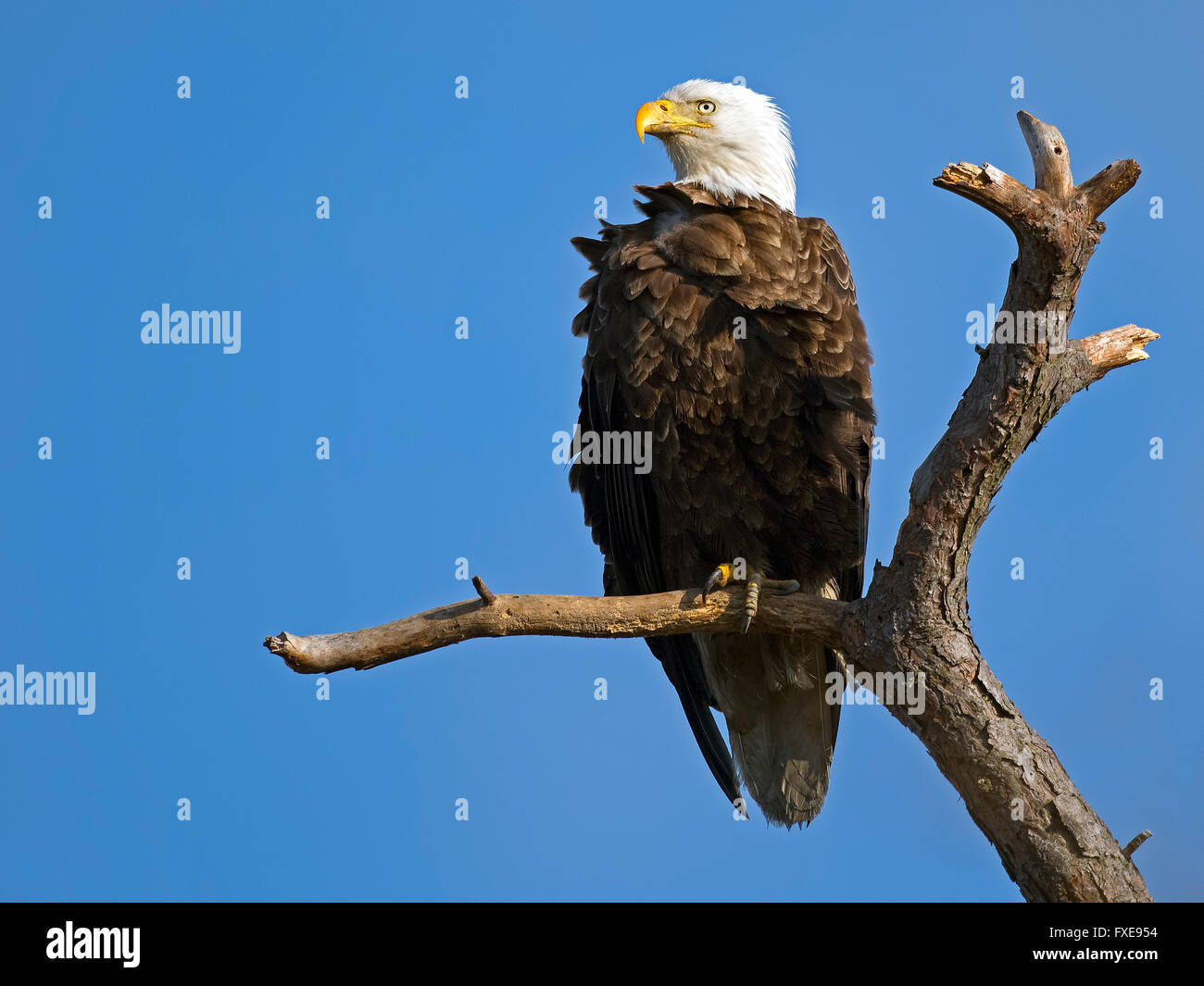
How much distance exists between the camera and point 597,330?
21.5 ft

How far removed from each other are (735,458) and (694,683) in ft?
5.69

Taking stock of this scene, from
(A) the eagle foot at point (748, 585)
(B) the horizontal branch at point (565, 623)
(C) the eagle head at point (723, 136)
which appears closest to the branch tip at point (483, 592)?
(B) the horizontal branch at point (565, 623)

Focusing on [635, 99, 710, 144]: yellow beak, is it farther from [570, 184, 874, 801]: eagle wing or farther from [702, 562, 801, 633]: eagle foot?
[702, 562, 801, 633]: eagle foot

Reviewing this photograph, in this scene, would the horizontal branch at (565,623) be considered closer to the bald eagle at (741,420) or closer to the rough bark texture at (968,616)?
the rough bark texture at (968,616)

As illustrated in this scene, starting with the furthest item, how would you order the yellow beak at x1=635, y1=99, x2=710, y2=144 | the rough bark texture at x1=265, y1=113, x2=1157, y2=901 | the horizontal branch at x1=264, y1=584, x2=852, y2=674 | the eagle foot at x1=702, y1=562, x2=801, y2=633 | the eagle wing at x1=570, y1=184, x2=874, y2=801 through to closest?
the yellow beak at x1=635, y1=99, x2=710, y2=144
the eagle wing at x1=570, y1=184, x2=874, y2=801
the eagle foot at x1=702, y1=562, x2=801, y2=633
the horizontal branch at x1=264, y1=584, x2=852, y2=674
the rough bark texture at x1=265, y1=113, x2=1157, y2=901

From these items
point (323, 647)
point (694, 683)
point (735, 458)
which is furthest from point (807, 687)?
point (323, 647)

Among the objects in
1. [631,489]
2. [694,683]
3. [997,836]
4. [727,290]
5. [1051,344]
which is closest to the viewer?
[1051,344]

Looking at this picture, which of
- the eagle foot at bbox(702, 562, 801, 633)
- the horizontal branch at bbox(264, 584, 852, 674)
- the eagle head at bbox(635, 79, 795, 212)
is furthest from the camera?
the eagle head at bbox(635, 79, 795, 212)

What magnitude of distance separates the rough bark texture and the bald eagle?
70cm

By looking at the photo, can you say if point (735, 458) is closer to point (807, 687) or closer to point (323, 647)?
point (807, 687)

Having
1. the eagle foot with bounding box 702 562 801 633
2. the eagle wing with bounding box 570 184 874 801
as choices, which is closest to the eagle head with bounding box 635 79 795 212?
the eagle wing with bounding box 570 184 874 801

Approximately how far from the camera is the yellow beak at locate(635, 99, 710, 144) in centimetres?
745

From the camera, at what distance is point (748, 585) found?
588 centimetres

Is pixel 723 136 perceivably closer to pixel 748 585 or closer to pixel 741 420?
pixel 741 420
